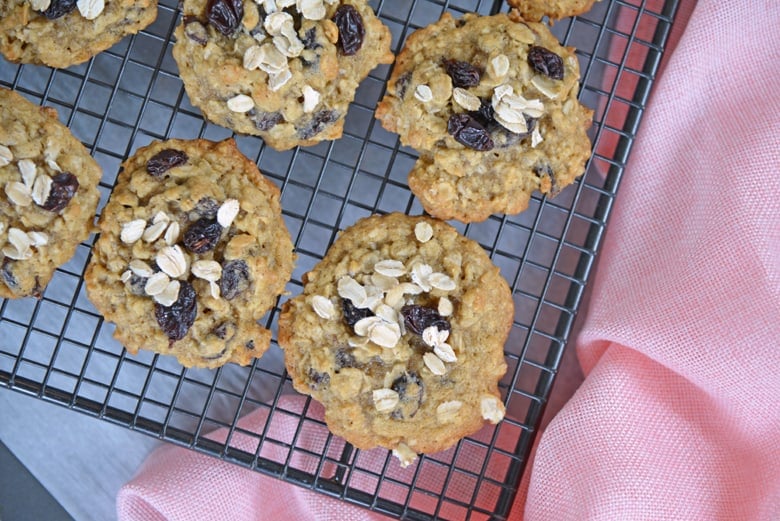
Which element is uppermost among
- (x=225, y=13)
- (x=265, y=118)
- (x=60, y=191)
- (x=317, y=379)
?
(x=225, y=13)

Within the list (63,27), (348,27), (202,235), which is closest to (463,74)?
(348,27)

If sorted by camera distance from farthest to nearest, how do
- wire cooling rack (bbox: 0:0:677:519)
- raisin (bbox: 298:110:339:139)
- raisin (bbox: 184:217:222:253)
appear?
wire cooling rack (bbox: 0:0:677:519)
raisin (bbox: 298:110:339:139)
raisin (bbox: 184:217:222:253)

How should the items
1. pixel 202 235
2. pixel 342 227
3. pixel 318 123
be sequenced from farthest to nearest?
pixel 342 227
pixel 318 123
pixel 202 235

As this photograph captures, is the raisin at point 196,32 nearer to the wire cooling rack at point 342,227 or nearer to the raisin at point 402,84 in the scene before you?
the wire cooling rack at point 342,227

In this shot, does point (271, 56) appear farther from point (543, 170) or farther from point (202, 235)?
point (543, 170)

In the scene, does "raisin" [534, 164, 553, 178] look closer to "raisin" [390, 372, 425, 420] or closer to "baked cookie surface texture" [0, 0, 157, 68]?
"raisin" [390, 372, 425, 420]

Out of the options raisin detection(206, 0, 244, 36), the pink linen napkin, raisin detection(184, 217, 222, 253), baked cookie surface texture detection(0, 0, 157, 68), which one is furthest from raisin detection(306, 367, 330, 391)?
baked cookie surface texture detection(0, 0, 157, 68)
